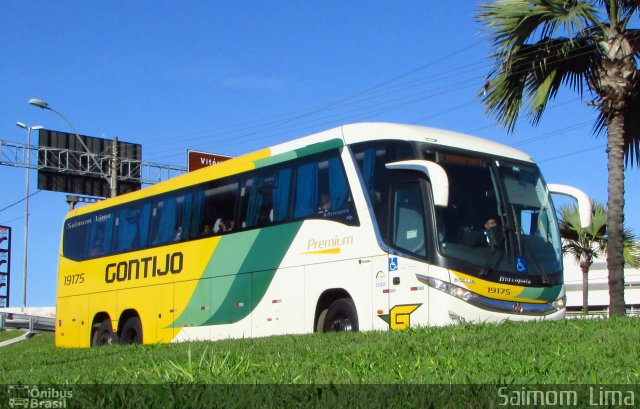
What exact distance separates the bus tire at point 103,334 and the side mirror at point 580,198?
391 inches

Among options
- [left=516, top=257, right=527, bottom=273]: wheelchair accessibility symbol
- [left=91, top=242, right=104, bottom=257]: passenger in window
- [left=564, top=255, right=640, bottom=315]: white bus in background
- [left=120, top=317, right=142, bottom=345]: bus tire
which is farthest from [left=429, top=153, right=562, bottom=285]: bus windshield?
[left=564, top=255, right=640, bottom=315]: white bus in background

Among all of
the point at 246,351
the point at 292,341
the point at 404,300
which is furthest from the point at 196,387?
the point at 404,300

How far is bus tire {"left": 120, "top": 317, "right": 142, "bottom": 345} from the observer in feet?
59.6

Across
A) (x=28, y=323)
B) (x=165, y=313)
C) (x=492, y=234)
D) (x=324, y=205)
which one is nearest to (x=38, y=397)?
(x=492, y=234)

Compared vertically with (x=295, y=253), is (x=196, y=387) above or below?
below

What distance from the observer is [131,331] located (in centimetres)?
1852

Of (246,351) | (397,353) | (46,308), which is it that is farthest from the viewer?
(46,308)

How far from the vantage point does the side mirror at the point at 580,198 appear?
13273mm

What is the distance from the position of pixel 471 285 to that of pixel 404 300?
0.96m

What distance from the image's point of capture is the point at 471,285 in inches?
474

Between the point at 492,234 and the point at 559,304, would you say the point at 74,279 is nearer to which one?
the point at 492,234

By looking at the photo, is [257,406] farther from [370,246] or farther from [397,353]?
[370,246]

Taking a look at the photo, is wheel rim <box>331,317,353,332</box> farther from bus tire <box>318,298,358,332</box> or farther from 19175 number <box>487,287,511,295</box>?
19175 number <box>487,287,511,295</box>

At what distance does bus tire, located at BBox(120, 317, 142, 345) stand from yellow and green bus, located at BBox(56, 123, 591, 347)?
655 millimetres
